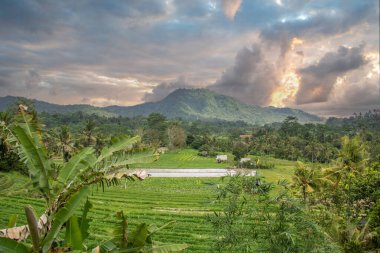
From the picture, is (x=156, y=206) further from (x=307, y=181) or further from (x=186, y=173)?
(x=186, y=173)

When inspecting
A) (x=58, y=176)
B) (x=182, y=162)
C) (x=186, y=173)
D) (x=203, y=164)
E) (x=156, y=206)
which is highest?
(x=58, y=176)

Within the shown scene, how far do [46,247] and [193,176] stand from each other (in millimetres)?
59103

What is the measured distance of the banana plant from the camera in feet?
21.9

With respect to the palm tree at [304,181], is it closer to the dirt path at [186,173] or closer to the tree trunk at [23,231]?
the tree trunk at [23,231]

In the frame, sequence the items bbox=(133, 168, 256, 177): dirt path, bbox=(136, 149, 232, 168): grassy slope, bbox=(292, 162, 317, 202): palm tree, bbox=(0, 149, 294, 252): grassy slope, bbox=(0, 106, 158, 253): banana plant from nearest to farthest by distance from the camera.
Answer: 1. bbox=(0, 106, 158, 253): banana plant
2. bbox=(0, 149, 294, 252): grassy slope
3. bbox=(292, 162, 317, 202): palm tree
4. bbox=(133, 168, 256, 177): dirt path
5. bbox=(136, 149, 232, 168): grassy slope

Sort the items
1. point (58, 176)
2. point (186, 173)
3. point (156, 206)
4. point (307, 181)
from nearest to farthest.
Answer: point (58, 176)
point (307, 181)
point (156, 206)
point (186, 173)

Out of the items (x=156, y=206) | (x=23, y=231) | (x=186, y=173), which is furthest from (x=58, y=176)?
(x=186, y=173)

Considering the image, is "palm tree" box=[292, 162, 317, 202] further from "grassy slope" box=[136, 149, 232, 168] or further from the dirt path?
"grassy slope" box=[136, 149, 232, 168]

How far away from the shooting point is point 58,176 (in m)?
8.31

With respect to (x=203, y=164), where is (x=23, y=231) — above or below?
above

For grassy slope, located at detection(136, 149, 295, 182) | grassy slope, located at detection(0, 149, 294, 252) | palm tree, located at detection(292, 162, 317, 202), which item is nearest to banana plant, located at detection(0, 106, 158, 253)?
grassy slope, located at detection(0, 149, 294, 252)

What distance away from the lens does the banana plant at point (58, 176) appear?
668cm

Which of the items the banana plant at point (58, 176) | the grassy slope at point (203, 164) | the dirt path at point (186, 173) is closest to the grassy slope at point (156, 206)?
the banana plant at point (58, 176)

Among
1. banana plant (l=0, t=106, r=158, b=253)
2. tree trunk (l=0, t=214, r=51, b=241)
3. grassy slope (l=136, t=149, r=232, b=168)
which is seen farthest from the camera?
grassy slope (l=136, t=149, r=232, b=168)
